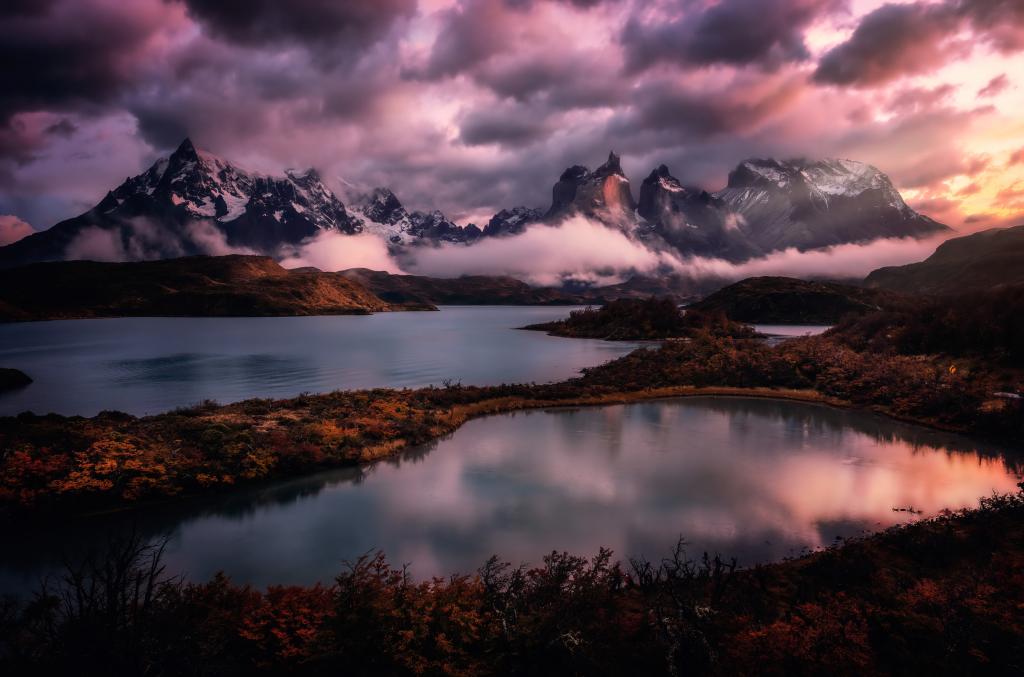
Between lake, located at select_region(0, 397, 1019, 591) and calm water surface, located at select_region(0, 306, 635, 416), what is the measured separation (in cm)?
3856

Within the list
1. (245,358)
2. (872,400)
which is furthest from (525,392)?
(245,358)

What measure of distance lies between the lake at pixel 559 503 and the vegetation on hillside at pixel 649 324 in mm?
113157

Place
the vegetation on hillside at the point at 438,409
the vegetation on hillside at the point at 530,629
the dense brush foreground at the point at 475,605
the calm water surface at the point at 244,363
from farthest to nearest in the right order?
the calm water surface at the point at 244,363 < the vegetation on hillside at the point at 438,409 < the dense brush foreground at the point at 475,605 < the vegetation on hillside at the point at 530,629

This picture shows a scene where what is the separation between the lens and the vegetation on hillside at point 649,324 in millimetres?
156375

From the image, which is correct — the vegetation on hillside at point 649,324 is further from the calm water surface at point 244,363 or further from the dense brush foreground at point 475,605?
the dense brush foreground at point 475,605

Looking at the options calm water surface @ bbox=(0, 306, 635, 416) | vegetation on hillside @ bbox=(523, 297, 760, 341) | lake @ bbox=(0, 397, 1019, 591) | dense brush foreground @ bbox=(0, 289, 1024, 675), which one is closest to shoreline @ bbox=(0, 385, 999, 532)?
dense brush foreground @ bbox=(0, 289, 1024, 675)

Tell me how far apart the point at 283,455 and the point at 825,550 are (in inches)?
1232

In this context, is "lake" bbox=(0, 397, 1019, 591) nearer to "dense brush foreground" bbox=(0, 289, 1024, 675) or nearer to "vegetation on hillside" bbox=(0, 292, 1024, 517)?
"dense brush foreground" bbox=(0, 289, 1024, 675)

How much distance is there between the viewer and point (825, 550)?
2267 cm

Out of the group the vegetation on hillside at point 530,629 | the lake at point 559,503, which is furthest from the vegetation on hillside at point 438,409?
the vegetation on hillside at point 530,629

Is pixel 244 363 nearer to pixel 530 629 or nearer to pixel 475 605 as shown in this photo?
pixel 475 605

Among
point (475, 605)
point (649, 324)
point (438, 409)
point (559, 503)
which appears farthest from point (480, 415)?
point (649, 324)

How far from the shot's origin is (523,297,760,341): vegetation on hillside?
15638 cm

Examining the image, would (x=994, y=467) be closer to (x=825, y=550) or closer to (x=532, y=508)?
(x=825, y=550)
